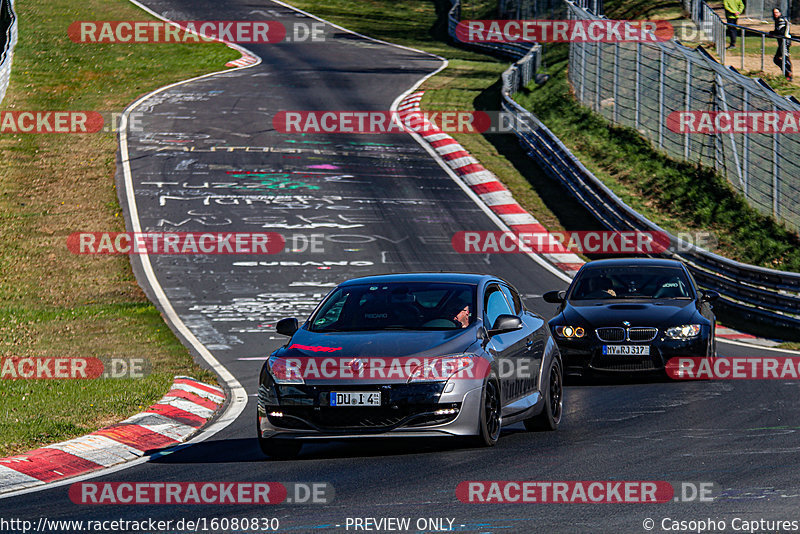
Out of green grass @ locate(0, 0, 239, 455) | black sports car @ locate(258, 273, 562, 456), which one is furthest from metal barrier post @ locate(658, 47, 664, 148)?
black sports car @ locate(258, 273, 562, 456)

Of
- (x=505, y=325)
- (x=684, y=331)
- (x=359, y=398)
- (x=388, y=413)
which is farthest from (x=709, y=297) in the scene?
(x=359, y=398)

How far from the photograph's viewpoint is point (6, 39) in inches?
1898

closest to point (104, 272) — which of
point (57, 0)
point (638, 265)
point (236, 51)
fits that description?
point (638, 265)

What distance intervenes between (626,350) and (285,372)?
587 centimetres

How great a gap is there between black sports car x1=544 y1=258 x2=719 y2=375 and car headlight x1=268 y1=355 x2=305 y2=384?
552 cm

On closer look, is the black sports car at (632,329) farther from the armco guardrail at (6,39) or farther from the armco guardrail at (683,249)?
the armco guardrail at (6,39)

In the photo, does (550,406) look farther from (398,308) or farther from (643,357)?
(643,357)

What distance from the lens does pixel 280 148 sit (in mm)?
32750

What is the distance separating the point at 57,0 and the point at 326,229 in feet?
122

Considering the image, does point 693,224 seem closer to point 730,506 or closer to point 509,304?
point 509,304

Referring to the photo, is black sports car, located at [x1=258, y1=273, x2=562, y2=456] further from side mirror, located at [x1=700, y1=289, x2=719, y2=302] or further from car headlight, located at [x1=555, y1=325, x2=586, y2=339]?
side mirror, located at [x1=700, y1=289, x2=719, y2=302]

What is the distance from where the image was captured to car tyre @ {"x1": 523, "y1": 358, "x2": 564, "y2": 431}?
34.5 ft

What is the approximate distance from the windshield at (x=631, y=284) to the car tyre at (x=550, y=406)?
428cm

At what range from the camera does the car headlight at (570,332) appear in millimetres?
14047
